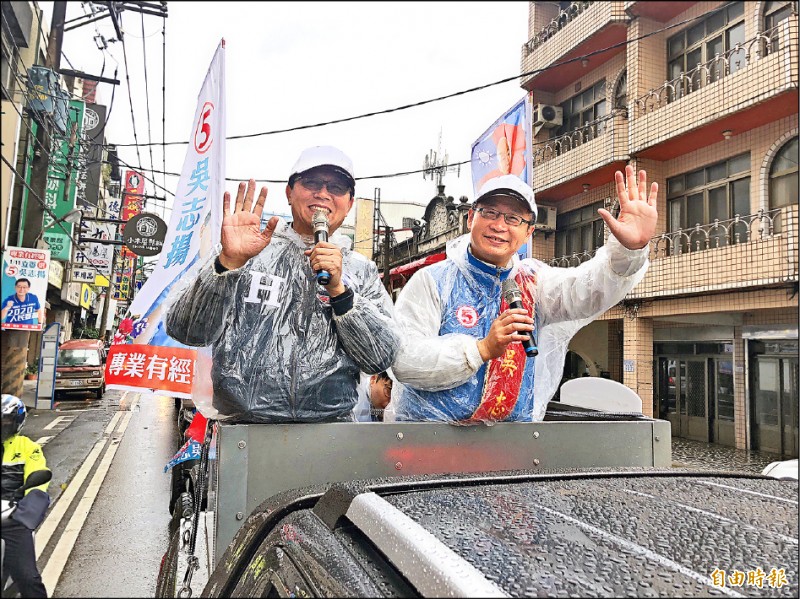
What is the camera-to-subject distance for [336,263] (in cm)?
173

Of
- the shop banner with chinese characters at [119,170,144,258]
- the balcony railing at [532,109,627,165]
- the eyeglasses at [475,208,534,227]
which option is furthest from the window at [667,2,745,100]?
the shop banner with chinese characters at [119,170,144,258]

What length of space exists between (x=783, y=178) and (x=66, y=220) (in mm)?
10368

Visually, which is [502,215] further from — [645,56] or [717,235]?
[717,235]

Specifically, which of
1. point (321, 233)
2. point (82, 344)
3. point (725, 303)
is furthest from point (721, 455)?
point (82, 344)

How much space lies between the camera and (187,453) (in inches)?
75.4

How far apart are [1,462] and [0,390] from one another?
0.34 feet

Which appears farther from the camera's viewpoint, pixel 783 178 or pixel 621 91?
pixel 783 178

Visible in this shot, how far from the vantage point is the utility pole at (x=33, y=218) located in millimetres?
636

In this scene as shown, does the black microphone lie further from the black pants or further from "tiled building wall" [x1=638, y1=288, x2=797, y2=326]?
"tiled building wall" [x1=638, y1=288, x2=797, y2=326]

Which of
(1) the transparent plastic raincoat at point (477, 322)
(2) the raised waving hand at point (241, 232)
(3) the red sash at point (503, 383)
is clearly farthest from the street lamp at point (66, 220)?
(3) the red sash at point (503, 383)

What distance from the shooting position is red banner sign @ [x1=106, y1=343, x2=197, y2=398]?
1.83 metres

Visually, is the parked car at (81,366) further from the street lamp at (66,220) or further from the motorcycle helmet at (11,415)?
the motorcycle helmet at (11,415)

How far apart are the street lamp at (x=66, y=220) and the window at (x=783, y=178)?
32.6ft

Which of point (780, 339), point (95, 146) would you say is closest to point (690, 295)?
point (780, 339)
